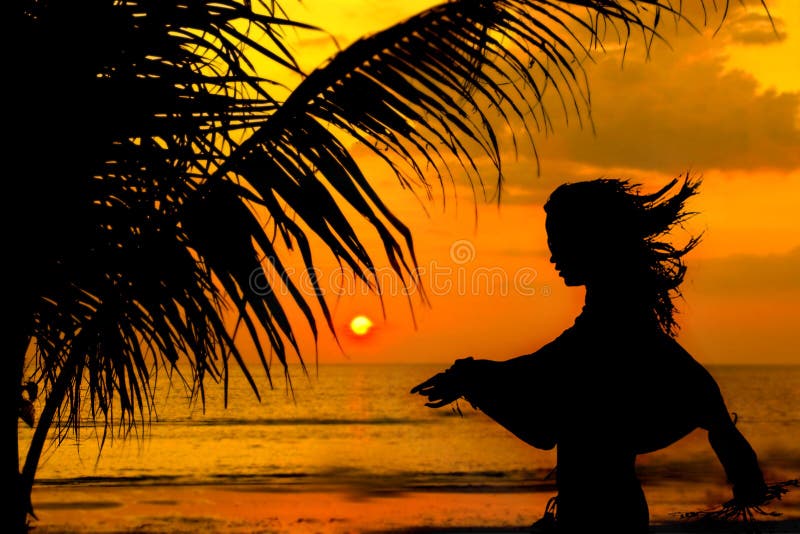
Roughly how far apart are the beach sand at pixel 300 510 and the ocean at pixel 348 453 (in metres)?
1.15

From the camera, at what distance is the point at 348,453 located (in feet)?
95.1

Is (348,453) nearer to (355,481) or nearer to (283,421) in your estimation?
(355,481)

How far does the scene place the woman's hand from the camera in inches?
73.4

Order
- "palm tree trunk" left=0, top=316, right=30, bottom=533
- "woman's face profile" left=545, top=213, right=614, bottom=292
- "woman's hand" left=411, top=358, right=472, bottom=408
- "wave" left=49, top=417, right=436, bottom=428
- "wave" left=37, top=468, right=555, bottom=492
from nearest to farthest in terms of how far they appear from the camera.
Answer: "woman's hand" left=411, top=358, right=472, bottom=408
"woman's face profile" left=545, top=213, right=614, bottom=292
"palm tree trunk" left=0, top=316, right=30, bottom=533
"wave" left=37, top=468, right=555, bottom=492
"wave" left=49, top=417, right=436, bottom=428

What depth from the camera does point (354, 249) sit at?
2326mm

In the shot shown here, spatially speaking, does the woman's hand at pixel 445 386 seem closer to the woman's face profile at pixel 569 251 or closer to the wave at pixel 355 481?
the woman's face profile at pixel 569 251

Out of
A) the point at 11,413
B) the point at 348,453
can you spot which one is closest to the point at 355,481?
the point at 348,453

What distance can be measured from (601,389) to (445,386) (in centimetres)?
32

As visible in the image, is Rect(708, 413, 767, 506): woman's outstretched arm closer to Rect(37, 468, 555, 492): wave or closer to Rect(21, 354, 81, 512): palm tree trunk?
Rect(21, 354, 81, 512): palm tree trunk

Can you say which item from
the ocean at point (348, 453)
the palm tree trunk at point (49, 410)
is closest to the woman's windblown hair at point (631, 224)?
the palm tree trunk at point (49, 410)

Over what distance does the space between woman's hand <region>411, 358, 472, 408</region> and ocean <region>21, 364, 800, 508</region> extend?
8911 mm

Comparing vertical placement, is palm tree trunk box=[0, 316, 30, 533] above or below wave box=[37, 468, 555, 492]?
above

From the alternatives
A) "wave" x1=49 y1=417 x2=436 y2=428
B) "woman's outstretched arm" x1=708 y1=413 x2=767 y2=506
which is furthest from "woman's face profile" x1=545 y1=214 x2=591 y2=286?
"wave" x1=49 y1=417 x2=436 y2=428

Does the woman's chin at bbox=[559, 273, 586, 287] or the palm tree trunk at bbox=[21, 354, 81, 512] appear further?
the palm tree trunk at bbox=[21, 354, 81, 512]
